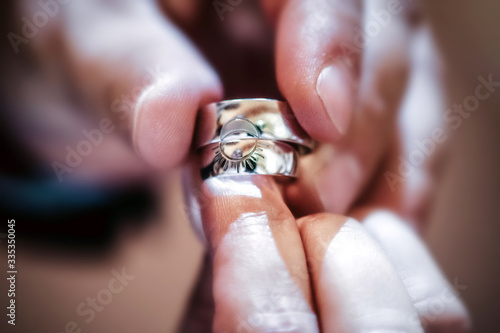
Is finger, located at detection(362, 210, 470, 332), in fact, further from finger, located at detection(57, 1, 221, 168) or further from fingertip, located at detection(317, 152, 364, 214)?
finger, located at detection(57, 1, 221, 168)

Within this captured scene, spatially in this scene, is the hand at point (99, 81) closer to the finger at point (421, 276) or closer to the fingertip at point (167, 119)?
the fingertip at point (167, 119)

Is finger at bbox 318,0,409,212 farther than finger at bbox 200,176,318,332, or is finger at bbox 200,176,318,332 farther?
finger at bbox 318,0,409,212

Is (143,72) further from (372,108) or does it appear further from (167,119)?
(372,108)

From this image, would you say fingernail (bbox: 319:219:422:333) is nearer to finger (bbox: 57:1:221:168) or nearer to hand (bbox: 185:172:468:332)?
hand (bbox: 185:172:468:332)

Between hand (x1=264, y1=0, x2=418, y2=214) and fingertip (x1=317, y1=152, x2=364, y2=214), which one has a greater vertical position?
hand (x1=264, y1=0, x2=418, y2=214)

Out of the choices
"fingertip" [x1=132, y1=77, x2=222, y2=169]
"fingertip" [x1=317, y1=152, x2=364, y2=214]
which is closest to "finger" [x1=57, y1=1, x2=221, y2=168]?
"fingertip" [x1=132, y1=77, x2=222, y2=169]

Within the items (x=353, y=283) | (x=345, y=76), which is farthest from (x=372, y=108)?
(x=353, y=283)

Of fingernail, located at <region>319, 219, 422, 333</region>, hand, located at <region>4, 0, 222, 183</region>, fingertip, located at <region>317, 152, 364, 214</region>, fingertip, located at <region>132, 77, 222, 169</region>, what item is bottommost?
fingernail, located at <region>319, 219, 422, 333</region>

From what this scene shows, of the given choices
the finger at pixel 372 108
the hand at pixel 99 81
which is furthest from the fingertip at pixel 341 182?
the hand at pixel 99 81
